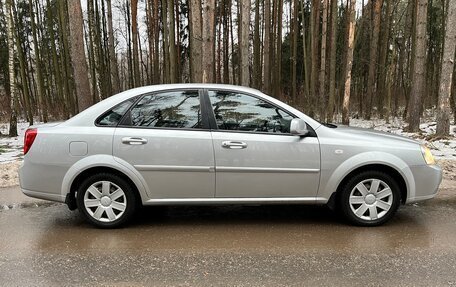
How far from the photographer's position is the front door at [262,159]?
4.39 meters

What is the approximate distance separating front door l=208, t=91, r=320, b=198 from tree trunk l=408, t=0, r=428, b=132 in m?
8.51

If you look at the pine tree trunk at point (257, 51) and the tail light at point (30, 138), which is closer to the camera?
the tail light at point (30, 138)

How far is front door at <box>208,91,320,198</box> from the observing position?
439 cm

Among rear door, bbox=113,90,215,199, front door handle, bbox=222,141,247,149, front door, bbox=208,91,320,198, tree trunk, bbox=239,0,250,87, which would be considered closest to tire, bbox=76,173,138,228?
rear door, bbox=113,90,215,199

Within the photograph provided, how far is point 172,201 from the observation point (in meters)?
4.49

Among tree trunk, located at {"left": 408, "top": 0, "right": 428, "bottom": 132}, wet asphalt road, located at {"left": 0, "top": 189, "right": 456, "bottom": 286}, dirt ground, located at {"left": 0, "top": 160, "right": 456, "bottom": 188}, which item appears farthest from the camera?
tree trunk, located at {"left": 408, "top": 0, "right": 428, "bottom": 132}

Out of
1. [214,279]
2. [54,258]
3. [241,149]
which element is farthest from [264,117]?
[54,258]

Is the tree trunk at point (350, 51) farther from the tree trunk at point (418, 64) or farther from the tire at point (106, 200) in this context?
the tire at point (106, 200)

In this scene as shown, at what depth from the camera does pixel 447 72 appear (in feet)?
32.5

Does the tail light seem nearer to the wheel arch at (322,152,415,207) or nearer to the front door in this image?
the front door

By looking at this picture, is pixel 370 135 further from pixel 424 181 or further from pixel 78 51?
pixel 78 51

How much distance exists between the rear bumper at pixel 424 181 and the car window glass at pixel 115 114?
3363mm

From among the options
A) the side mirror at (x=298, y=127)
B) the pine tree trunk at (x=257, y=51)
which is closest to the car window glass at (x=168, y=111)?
the side mirror at (x=298, y=127)

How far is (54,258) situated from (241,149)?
218 cm
